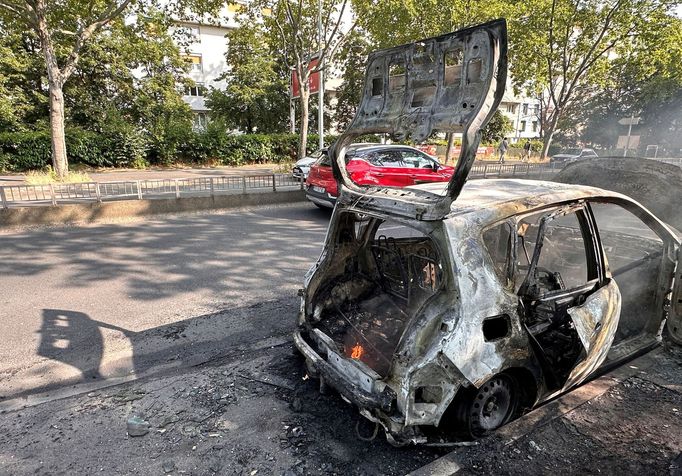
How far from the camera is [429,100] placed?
2.77 m

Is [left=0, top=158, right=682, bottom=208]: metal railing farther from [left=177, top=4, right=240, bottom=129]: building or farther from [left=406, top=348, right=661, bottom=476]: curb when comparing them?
[left=177, top=4, right=240, bottom=129]: building

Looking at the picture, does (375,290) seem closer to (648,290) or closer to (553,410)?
(553,410)

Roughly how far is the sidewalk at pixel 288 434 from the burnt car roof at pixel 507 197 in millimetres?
1462

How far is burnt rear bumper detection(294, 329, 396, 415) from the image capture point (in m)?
2.35

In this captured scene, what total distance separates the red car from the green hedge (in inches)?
541

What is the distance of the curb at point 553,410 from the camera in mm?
2426

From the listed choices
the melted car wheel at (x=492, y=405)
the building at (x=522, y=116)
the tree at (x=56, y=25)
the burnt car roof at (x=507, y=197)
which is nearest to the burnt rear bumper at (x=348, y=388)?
the melted car wheel at (x=492, y=405)

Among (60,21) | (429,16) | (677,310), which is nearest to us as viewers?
(677,310)

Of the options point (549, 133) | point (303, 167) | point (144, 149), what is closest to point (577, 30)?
point (549, 133)

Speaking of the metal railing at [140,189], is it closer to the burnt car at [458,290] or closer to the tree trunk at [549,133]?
the burnt car at [458,290]

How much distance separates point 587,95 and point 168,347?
154 feet

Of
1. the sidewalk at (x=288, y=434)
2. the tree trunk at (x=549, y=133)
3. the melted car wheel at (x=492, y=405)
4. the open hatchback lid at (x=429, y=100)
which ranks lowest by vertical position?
the sidewalk at (x=288, y=434)

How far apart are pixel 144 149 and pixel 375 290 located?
791 inches

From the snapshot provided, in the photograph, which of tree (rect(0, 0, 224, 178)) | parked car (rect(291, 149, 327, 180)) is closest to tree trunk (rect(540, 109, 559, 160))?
parked car (rect(291, 149, 327, 180))
